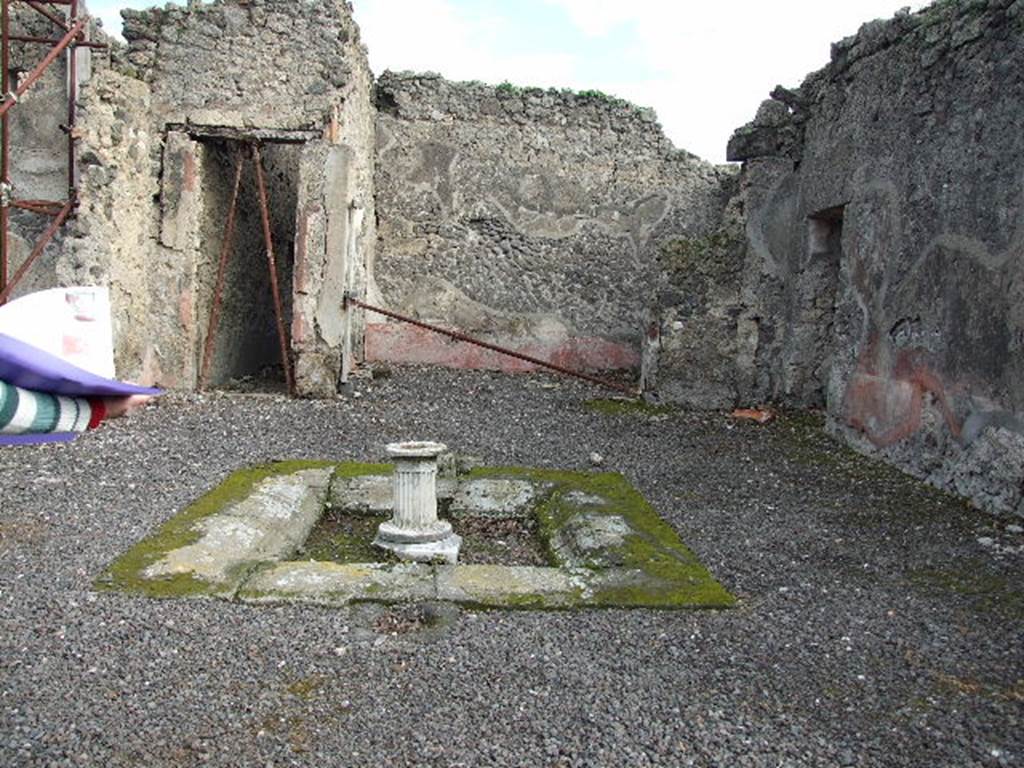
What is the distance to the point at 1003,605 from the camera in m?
3.54

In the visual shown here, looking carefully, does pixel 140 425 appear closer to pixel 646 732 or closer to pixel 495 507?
pixel 495 507

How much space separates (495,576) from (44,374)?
217cm

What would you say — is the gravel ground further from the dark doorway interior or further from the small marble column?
the dark doorway interior


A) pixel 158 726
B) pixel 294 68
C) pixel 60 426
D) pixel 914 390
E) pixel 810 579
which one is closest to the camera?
pixel 60 426

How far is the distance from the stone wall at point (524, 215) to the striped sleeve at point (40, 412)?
27.2ft

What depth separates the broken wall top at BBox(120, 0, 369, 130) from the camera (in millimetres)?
7906

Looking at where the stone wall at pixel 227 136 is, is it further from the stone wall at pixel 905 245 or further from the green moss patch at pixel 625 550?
the stone wall at pixel 905 245

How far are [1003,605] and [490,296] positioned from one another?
7578 mm

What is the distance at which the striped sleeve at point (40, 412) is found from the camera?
1.81 metres

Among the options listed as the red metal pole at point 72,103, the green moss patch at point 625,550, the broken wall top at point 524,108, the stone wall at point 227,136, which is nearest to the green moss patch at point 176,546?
the green moss patch at point 625,550

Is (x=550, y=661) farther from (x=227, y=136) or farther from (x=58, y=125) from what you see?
(x=58, y=125)

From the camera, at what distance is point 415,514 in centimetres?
441

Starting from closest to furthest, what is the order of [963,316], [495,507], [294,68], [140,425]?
→ [495,507] < [963,316] < [140,425] < [294,68]

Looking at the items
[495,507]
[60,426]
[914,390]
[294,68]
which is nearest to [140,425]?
[495,507]
